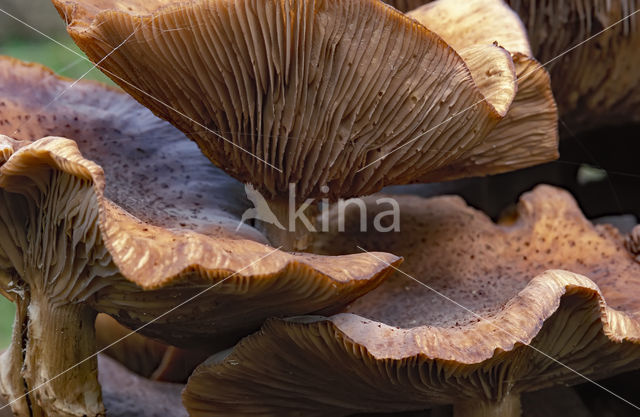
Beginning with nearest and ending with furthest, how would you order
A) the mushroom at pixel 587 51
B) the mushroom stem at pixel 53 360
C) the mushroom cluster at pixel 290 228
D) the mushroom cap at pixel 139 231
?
the mushroom cap at pixel 139 231 → the mushroom cluster at pixel 290 228 → the mushroom stem at pixel 53 360 → the mushroom at pixel 587 51

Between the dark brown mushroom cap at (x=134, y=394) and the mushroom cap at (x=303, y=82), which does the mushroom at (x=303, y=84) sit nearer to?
the mushroom cap at (x=303, y=82)

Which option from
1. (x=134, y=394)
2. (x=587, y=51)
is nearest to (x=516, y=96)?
(x=587, y=51)

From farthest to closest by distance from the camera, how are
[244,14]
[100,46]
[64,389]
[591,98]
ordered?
[591,98]
[64,389]
[100,46]
[244,14]

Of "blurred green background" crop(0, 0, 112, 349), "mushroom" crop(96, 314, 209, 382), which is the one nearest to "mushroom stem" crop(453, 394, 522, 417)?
"mushroom" crop(96, 314, 209, 382)

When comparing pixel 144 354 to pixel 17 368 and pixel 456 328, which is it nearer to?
pixel 17 368

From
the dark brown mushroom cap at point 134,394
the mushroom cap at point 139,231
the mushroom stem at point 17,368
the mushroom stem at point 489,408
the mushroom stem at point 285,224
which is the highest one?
the mushroom cap at point 139,231

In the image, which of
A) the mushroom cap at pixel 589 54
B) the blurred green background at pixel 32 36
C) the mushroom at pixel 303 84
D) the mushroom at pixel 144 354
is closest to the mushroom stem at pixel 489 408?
the mushroom at pixel 303 84

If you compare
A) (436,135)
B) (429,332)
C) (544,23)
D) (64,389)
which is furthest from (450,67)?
(64,389)

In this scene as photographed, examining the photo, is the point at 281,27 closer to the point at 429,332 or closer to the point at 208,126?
the point at 208,126
